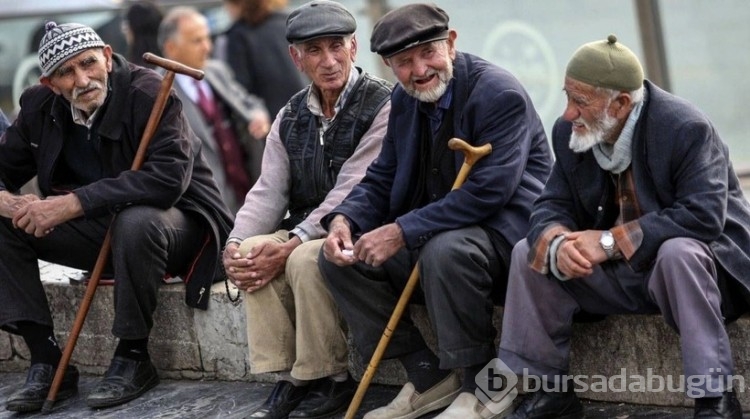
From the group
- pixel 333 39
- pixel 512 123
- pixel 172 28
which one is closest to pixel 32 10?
pixel 172 28

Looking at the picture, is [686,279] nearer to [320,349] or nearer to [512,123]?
[512,123]

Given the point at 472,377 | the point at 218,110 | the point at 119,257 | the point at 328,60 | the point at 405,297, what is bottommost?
the point at 472,377

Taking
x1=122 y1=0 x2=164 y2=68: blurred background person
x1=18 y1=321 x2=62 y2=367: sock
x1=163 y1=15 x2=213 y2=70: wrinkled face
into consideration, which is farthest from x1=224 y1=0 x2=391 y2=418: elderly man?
x1=122 y1=0 x2=164 y2=68: blurred background person

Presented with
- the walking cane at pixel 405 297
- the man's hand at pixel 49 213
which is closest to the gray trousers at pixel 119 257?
the man's hand at pixel 49 213

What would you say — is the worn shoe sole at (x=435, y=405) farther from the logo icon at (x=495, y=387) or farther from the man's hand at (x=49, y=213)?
the man's hand at (x=49, y=213)

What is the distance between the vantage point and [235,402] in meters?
5.80

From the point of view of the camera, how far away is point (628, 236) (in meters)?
4.57

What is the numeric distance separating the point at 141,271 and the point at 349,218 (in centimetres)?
100

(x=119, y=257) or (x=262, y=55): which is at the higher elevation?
(x=262, y=55)

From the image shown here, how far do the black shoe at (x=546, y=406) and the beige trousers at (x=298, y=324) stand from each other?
799mm

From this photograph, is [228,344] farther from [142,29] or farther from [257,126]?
[142,29]

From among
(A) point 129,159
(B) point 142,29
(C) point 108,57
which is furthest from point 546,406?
(B) point 142,29

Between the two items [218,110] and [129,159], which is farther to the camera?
[218,110]

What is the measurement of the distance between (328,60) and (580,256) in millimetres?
1449
